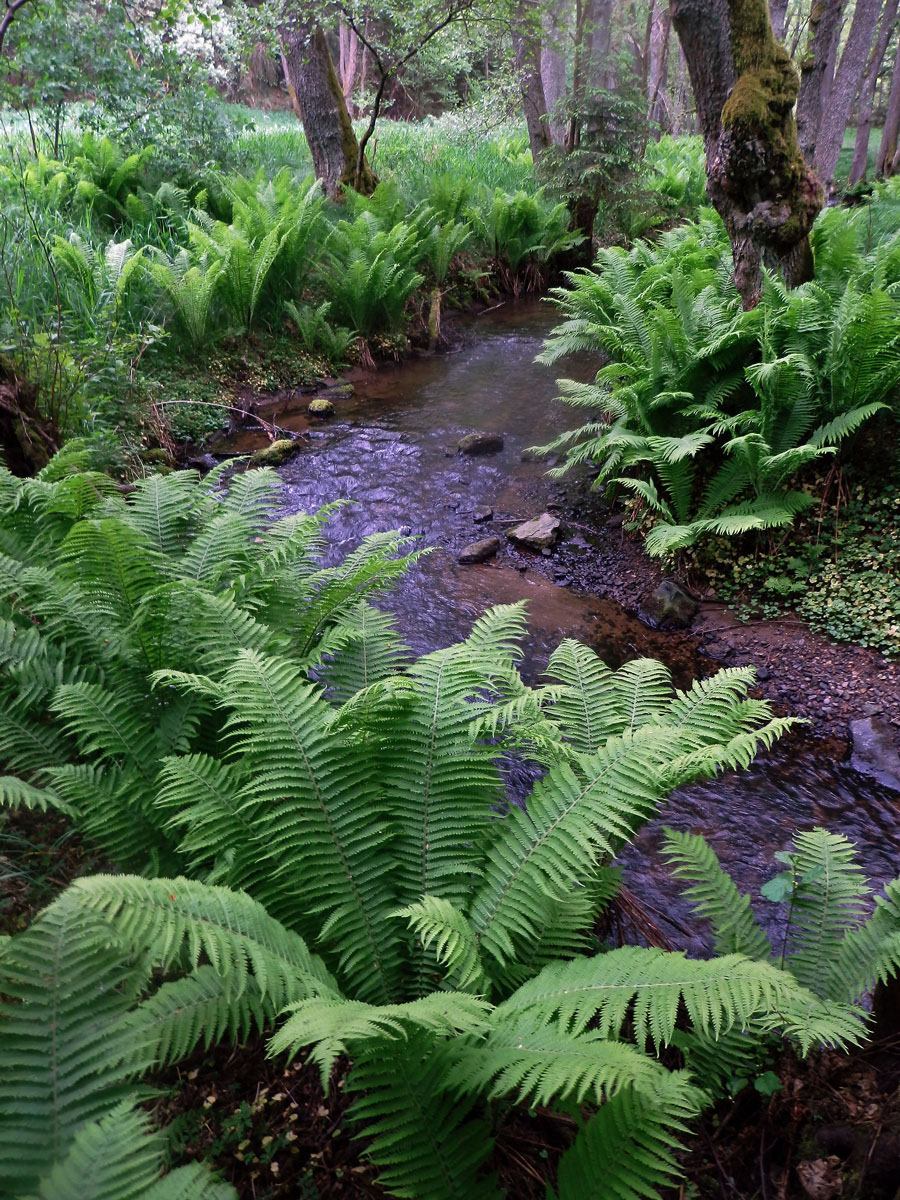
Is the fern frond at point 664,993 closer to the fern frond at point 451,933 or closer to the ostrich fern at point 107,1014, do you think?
the fern frond at point 451,933

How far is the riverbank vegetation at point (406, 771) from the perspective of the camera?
56.6 inches

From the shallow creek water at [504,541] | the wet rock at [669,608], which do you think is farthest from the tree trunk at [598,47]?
the wet rock at [669,608]

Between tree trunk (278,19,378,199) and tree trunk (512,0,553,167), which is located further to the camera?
tree trunk (512,0,553,167)

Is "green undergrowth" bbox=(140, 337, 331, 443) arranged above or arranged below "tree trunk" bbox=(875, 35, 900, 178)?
below

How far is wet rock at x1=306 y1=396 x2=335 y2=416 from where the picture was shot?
291 inches

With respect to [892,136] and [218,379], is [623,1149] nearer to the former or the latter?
[218,379]

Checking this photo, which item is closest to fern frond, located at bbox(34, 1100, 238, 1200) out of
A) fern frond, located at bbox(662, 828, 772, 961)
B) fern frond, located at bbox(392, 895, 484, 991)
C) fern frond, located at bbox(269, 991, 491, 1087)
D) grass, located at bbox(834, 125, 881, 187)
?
fern frond, located at bbox(269, 991, 491, 1087)

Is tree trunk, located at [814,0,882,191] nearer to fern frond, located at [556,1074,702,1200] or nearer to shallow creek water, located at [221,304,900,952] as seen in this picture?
shallow creek water, located at [221,304,900,952]

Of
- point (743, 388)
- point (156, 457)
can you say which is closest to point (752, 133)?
point (743, 388)

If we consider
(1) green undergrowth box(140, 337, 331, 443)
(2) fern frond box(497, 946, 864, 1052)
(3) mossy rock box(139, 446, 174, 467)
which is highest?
(1) green undergrowth box(140, 337, 331, 443)

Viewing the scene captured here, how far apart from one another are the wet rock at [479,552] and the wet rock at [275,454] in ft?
6.78

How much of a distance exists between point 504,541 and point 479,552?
0.32 metres

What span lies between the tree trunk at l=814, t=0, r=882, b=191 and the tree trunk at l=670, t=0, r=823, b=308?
6520mm

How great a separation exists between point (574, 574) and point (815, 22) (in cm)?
799
